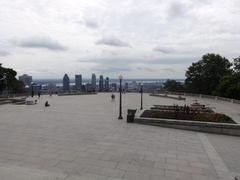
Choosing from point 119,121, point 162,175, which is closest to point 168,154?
point 162,175

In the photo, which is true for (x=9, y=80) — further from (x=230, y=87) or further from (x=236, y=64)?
(x=236, y=64)

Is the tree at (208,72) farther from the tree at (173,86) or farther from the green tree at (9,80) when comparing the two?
the green tree at (9,80)

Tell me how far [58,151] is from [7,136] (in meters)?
3.68

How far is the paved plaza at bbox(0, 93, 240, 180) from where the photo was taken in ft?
22.5

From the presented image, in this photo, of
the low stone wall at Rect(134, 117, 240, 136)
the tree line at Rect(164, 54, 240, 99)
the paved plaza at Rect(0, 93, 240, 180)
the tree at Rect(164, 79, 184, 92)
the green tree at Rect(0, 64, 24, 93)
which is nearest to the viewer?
the paved plaza at Rect(0, 93, 240, 180)

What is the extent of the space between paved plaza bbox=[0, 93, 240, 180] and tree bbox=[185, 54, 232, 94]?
36.4 metres

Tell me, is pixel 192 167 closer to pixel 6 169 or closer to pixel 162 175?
pixel 162 175

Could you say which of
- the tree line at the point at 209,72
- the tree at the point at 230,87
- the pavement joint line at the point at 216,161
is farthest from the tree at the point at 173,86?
the pavement joint line at the point at 216,161

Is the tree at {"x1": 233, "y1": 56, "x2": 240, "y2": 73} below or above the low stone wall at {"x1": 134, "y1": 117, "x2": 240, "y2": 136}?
above

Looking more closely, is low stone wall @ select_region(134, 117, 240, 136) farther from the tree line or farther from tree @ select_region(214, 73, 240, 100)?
the tree line

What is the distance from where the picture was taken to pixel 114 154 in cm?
855

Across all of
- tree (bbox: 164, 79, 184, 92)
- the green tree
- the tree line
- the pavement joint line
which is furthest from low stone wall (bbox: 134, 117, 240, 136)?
tree (bbox: 164, 79, 184, 92)

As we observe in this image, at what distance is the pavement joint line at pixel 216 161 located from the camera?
7.13 m

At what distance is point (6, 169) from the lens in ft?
22.2
